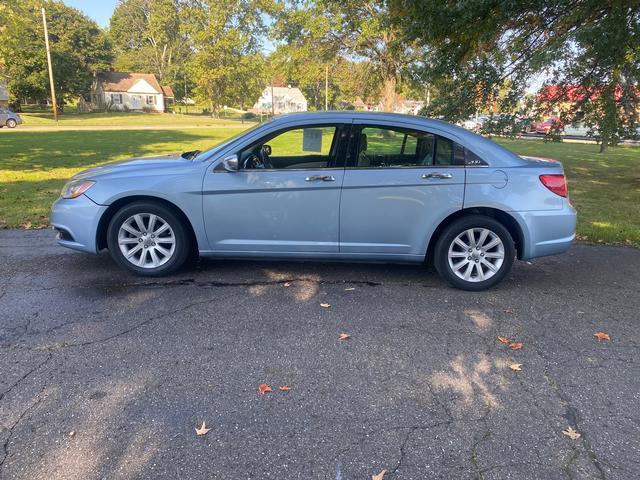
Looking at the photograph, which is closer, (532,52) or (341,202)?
(341,202)

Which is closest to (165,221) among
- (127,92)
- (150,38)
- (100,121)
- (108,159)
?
(108,159)

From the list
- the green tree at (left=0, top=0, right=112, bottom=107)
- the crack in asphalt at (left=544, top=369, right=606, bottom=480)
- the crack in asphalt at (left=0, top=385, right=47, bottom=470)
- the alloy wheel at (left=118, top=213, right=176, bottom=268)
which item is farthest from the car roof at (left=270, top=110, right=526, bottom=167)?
the green tree at (left=0, top=0, right=112, bottom=107)

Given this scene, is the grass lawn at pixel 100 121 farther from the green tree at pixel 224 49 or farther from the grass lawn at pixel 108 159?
the grass lawn at pixel 108 159

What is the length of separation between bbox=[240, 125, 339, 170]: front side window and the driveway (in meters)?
1.14

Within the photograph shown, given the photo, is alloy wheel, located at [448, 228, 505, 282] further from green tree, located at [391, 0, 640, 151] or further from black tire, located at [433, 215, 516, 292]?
green tree, located at [391, 0, 640, 151]

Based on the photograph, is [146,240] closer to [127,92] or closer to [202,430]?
[202,430]

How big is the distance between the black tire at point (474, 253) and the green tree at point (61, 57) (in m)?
48.9

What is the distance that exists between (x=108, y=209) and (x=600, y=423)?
4.36 metres

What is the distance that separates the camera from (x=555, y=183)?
471 cm

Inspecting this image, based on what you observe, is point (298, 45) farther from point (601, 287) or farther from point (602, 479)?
point (602, 479)

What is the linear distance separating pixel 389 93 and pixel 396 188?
89.4 feet

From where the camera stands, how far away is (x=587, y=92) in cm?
1064

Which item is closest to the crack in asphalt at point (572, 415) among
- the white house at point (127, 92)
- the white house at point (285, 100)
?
the white house at point (127, 92)

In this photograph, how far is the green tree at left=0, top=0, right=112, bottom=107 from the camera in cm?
5338
